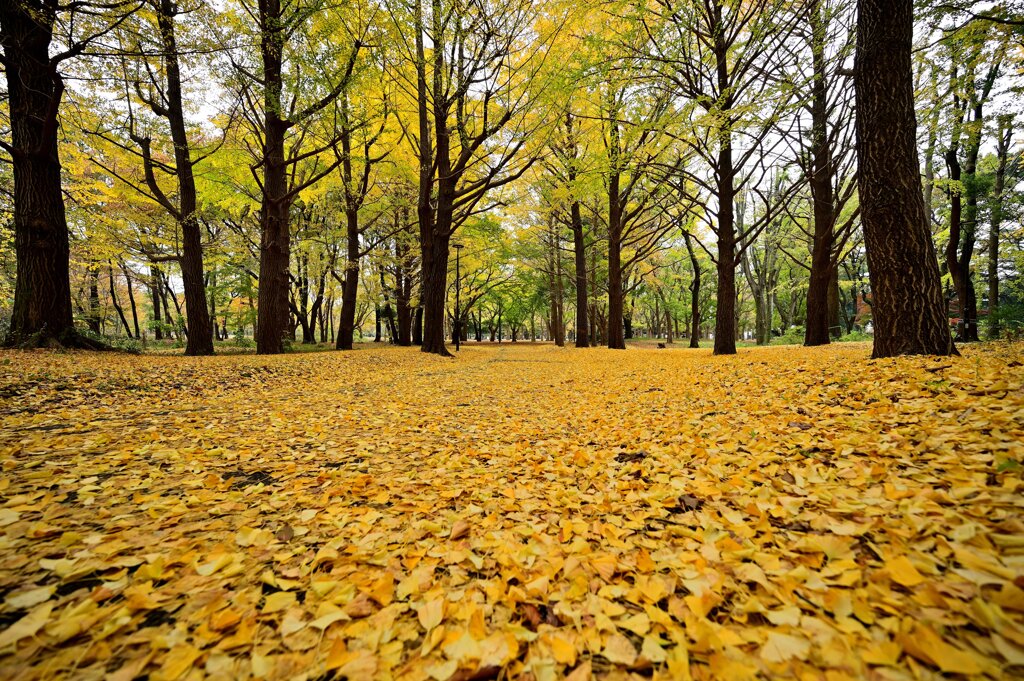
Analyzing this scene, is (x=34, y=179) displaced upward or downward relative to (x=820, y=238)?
upward

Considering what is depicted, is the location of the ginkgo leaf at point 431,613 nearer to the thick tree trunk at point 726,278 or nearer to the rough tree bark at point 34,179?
the thick tree trunk at point 726,278

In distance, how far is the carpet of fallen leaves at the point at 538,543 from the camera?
1.07 metres

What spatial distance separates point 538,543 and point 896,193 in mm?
5268

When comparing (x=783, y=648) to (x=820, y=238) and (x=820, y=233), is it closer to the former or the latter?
(x=820, y=238)

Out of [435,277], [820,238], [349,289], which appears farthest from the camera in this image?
[349,289]

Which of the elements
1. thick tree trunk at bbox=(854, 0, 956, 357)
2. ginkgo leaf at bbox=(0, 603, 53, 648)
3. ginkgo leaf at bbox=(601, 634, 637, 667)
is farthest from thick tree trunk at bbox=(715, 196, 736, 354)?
ginkgo leaf at bbox=(0, 603, 53, 648)

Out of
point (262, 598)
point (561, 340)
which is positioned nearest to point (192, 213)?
point (262, 598)

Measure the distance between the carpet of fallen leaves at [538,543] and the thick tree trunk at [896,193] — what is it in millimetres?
617

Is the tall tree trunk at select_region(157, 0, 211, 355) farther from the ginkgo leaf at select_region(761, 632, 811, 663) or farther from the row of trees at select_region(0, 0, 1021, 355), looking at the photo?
the ginkgo leaf at select_region(761, 632, 811, 663)

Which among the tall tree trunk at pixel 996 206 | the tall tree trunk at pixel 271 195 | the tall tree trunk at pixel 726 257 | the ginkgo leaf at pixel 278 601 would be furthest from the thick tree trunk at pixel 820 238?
the tall tree trunk at pixel 271 195

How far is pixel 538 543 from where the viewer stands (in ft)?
5.79

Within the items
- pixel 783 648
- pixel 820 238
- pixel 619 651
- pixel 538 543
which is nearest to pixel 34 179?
pixel 538 543

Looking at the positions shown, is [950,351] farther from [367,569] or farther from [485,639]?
[367,569]

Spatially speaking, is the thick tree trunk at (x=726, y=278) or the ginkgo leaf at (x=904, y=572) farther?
the thick tree trunk at (x=726, y=278)
